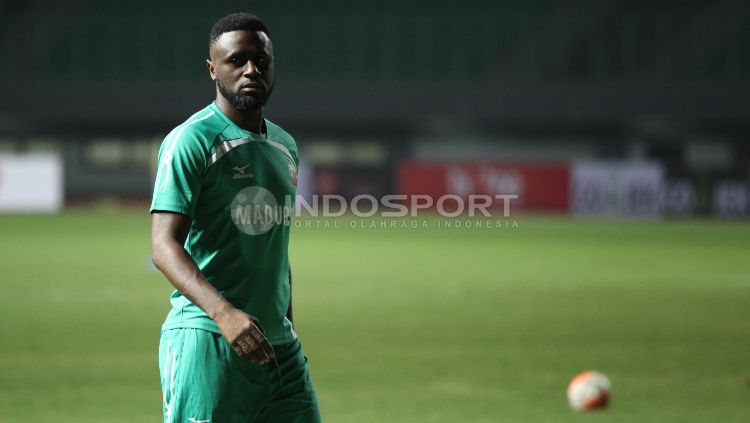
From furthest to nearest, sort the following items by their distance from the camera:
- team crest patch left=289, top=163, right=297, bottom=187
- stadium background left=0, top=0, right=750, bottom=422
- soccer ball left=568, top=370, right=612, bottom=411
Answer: stadium background left=0, top=0, right=750, bottom=422 → soccer ball left=568, top=370, right=612, bottom=411 → team crest patch left=289, top=163, right=297, bottom=187

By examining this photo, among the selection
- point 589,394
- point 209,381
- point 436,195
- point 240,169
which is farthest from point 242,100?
point 436,195

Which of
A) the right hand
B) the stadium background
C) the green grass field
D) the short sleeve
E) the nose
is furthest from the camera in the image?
the stadium background

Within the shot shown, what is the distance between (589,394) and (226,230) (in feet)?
14.0

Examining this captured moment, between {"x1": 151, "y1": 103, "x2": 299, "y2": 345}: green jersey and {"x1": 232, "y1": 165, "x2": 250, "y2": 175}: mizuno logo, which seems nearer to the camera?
{"x1": 151, "y1": 103, "x2": 299, "y2": 345}: green jersey

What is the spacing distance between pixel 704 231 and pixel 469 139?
15387 mm

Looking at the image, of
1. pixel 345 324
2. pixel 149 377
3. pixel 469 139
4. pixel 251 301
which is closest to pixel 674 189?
pixel 469 139

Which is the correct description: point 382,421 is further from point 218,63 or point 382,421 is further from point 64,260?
point 64,260

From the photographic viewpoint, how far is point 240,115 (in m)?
3.65

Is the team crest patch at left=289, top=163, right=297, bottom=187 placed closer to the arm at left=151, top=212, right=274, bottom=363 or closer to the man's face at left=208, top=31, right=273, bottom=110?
the man's face at left=208, top=31, right=273, bottom=110

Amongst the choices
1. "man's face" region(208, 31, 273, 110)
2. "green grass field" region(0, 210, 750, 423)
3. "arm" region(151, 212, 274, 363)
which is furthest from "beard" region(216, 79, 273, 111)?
"green grass field" region(0, 210, 750, 423)

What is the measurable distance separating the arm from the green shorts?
0.23 metres

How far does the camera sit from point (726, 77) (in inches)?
1737

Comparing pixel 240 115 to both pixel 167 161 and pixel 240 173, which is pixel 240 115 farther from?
pixel 167 161

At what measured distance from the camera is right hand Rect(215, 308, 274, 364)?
3293 millimetres
